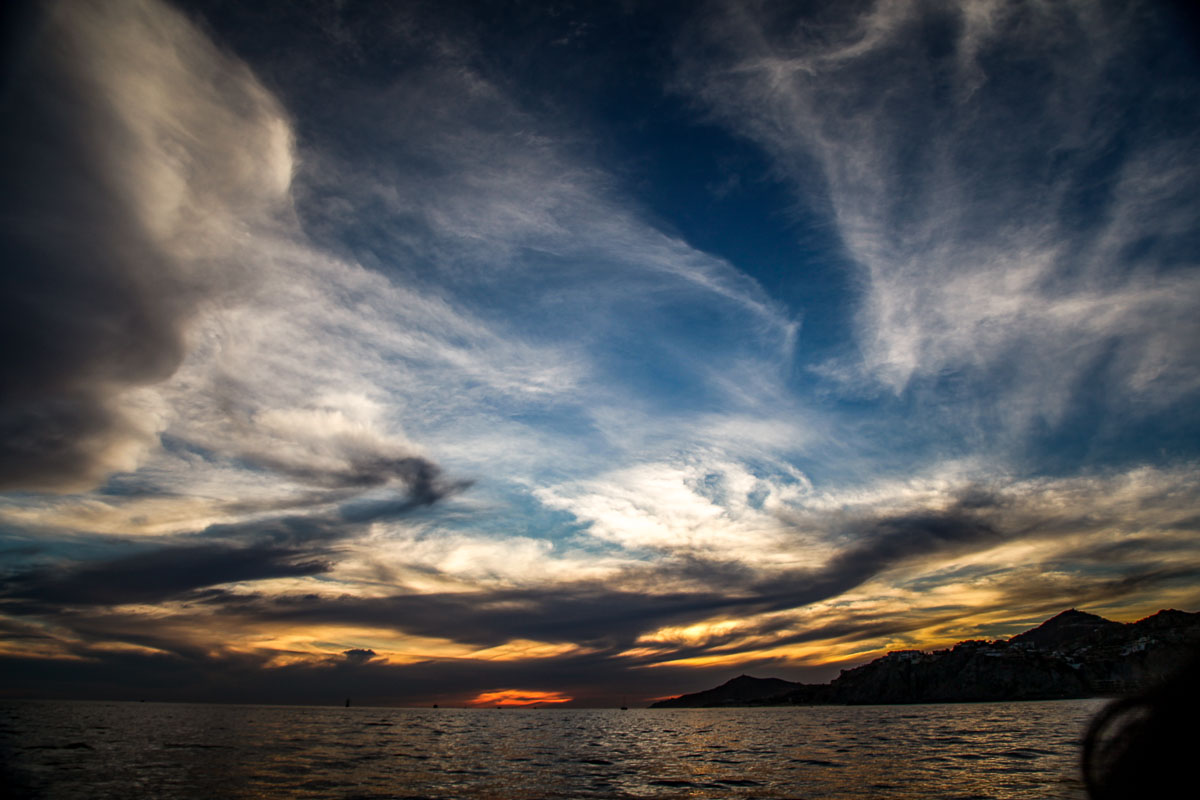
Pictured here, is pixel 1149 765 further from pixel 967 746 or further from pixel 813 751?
pixel 967 746

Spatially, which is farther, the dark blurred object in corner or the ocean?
the ocean

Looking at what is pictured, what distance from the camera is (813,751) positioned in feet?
190

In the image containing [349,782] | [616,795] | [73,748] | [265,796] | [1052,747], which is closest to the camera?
[265,796]

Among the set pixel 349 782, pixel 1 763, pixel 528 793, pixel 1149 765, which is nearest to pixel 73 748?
pixel 1 763

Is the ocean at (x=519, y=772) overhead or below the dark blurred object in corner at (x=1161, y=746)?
below

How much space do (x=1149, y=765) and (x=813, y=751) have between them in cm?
6501

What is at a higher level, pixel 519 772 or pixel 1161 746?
pixel 1161 746

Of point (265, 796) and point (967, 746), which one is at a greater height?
point (265, 796)

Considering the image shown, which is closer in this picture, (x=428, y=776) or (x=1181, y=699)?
(x=1181, y=699)

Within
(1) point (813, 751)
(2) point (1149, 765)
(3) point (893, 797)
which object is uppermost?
(2) point (1149, 765)

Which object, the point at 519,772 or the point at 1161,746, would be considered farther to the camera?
the point at 519,772

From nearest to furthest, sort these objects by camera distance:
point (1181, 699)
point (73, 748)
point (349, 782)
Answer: point (1181, 699) → point (349, 782) → point (73, 748)

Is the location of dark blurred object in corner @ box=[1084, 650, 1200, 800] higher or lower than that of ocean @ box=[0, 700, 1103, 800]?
higher

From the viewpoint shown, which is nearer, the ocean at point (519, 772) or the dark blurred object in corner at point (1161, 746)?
the dark blurred object in corner at point (1161, 746)
